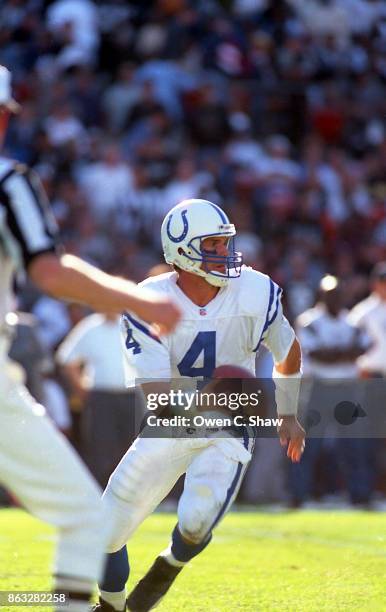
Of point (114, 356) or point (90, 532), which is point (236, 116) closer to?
point (114, 356)

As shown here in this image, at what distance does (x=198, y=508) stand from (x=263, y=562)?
2147 mm

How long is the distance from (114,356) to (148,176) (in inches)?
112

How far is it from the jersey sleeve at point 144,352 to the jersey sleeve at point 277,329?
18.1 inches

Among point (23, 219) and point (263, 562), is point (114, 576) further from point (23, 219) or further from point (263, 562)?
point (263, 562)

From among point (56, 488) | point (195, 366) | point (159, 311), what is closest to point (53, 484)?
point (56, 488)

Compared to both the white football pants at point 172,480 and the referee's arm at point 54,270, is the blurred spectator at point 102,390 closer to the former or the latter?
the white football pants at point 172,480

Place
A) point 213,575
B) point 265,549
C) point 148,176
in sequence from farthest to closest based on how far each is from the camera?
point 148,176, point 265,549, point 213,575

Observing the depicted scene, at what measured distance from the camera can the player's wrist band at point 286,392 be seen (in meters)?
5.38

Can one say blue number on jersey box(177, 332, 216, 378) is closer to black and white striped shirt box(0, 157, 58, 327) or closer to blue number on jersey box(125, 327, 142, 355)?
blue number on jersey box(125, 327, 142, 355)

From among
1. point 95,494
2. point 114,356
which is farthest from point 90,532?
point 114,356

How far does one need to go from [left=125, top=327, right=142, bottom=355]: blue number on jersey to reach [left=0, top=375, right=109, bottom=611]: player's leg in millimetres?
1350

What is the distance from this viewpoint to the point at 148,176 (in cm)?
1296

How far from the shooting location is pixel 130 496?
16.2 ft

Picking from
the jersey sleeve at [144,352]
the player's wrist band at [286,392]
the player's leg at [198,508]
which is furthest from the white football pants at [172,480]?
the player's wrist band at [286,392]
